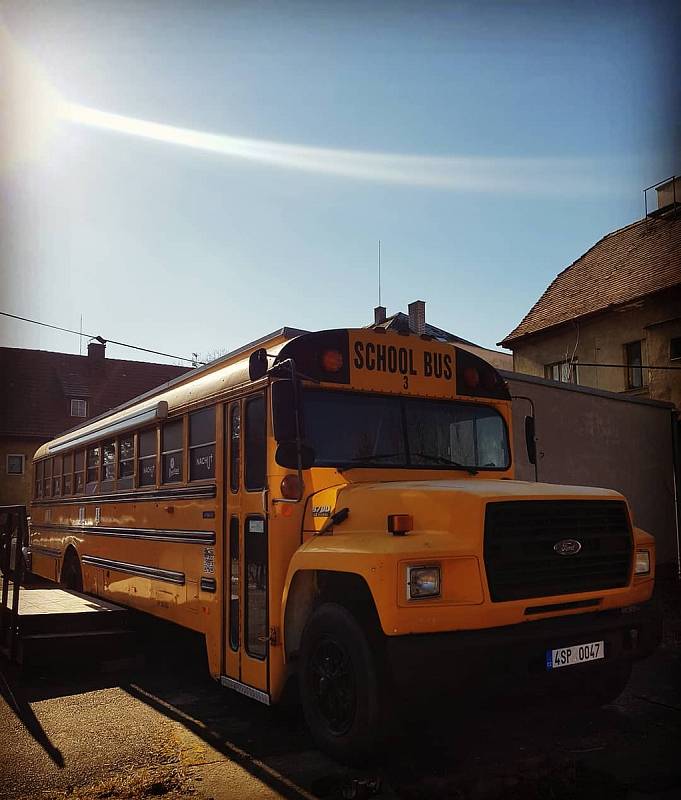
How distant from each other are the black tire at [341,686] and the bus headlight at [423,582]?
0.39m

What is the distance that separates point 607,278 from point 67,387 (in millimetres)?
25672

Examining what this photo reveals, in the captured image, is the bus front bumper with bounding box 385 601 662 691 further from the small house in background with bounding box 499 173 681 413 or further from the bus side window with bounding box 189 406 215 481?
the small house in background with bounding box 499 173 681 413

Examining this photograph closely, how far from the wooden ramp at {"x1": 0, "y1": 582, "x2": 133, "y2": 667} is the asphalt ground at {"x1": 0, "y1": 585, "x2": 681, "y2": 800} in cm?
57

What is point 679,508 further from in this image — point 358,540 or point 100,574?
point 358,540

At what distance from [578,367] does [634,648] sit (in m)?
18.7

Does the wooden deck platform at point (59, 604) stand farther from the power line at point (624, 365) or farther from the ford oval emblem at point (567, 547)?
the power line at point (624, 365)

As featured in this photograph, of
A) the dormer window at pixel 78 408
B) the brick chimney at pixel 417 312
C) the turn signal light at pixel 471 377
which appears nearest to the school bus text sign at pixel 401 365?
the turn signal light at pixel 471 377

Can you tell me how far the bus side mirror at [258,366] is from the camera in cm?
485

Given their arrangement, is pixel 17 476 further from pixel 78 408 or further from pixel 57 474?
pixel 57 474

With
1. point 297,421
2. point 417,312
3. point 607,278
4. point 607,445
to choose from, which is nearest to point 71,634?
point 297,421

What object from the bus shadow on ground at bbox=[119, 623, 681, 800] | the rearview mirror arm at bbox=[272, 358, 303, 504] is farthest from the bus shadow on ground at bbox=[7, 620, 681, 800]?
the rearview mirror arm at bbox=[272, 358, 303, 504]

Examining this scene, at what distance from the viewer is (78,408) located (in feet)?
124

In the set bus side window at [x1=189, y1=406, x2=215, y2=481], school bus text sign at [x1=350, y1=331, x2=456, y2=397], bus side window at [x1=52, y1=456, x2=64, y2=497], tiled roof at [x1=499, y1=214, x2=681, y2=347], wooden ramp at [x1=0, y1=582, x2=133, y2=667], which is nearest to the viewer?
school bus text sign at [x1=350, y1=331, x2=456, y2=397]

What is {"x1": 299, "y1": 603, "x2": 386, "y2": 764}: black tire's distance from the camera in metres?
3.96
